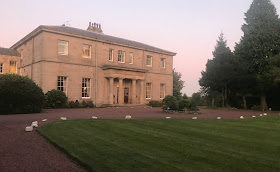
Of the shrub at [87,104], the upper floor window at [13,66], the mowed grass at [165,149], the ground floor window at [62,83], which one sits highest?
the upper floor window at [13,66]

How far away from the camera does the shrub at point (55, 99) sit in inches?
869

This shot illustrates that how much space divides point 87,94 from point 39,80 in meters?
5.29

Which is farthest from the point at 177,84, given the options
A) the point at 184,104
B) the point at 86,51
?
the point at 184,104

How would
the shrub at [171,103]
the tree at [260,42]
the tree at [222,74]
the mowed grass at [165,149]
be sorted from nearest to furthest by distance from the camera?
1. the mowed grass at [165,149]
2. the shrub at [171,103]
3. the tree at [260,42]
4. the tree at [222,74]

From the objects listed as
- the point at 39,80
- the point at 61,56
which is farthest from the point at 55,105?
the point at 61,56

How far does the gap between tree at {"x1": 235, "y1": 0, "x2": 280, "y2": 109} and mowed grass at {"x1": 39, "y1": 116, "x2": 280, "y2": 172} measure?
19202 mm

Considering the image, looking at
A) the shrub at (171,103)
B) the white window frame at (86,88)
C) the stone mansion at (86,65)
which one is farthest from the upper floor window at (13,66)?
the shrub at (171,103)

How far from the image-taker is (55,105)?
74.5ft

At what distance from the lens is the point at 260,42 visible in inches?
1010

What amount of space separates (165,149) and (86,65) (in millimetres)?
21962

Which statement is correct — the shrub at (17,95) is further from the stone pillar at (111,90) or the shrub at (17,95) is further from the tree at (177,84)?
the tree at (177,84)

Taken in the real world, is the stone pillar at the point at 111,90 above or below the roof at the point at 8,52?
below

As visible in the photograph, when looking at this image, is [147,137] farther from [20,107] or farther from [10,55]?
[10,55]

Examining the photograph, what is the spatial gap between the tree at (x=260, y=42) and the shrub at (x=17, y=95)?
21379 mm
